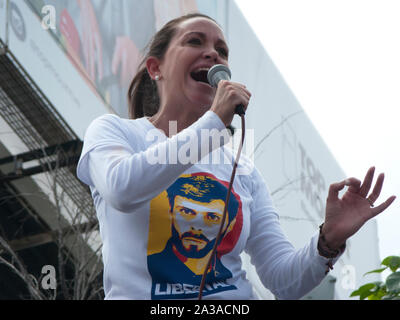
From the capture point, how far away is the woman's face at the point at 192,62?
6.56 ft

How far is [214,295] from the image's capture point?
5.33ft

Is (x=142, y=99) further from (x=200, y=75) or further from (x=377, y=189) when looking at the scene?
(x=377, y=189)

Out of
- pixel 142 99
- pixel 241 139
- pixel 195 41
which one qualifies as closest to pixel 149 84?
pixel 142 99

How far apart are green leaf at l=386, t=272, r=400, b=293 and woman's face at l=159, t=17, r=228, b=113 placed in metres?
0.65

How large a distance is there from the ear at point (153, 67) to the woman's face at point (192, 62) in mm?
58

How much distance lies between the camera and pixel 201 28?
209cm

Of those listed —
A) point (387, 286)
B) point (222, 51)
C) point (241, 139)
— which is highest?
point (222, 51)

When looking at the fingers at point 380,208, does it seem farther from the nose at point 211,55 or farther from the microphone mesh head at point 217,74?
the nose at point 211,55

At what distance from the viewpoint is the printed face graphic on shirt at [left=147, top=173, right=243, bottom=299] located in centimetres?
162

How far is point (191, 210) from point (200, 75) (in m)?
0.47

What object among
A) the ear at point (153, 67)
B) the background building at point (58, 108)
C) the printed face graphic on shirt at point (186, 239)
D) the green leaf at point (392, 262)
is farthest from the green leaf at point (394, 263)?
the background building at point (58, 108)

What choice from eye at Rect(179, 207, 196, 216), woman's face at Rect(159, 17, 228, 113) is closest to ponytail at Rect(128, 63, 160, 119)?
woman's face at Rect(159, 17, 228, 113)
